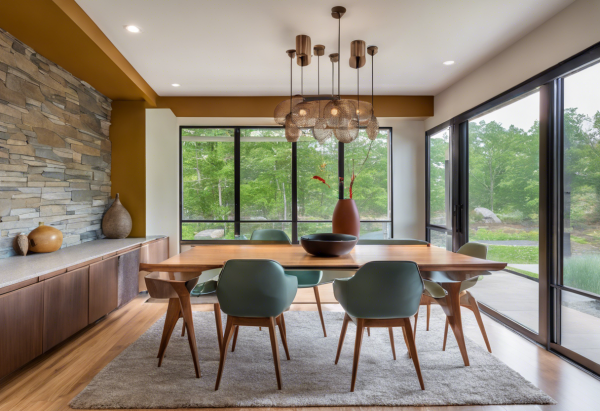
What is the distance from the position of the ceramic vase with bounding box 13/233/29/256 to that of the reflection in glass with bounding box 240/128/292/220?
8.77 feet

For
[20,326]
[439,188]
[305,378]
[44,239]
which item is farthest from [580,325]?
[44,239]

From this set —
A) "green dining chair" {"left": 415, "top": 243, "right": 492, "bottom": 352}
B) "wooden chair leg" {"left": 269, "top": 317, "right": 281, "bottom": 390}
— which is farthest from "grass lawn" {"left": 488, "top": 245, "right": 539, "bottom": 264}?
"wooden chair leg" {"left": 269, "top": 317, "right": 281, "bottom": 390}

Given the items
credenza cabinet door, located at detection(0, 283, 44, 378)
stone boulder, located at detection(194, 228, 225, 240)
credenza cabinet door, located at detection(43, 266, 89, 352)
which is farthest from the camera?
stone boulder, located at detection(194, 228, 225, 240)

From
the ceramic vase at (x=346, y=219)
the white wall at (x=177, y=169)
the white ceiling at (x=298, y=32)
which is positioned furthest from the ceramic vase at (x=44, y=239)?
the ceramic vase at (x=346, y=219)

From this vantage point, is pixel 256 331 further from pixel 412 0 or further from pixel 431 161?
pixel 431 161

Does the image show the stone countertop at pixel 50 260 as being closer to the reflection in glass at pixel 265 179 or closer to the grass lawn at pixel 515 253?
the reflection in glass at pixel 265 179

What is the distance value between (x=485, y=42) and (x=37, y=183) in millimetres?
4046

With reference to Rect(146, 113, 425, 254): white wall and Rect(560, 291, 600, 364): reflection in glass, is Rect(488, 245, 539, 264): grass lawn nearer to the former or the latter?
Rect(560, 291, 600, 364): reflection in glass

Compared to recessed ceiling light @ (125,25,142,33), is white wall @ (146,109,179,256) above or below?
below

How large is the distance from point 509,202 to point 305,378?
2.37 metres

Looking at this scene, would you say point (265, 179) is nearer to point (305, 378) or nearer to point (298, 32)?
point (298, 32)

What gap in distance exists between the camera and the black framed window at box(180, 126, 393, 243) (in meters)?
5.08

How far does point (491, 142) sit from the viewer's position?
3.44 metres

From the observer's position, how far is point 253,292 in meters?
1.97
